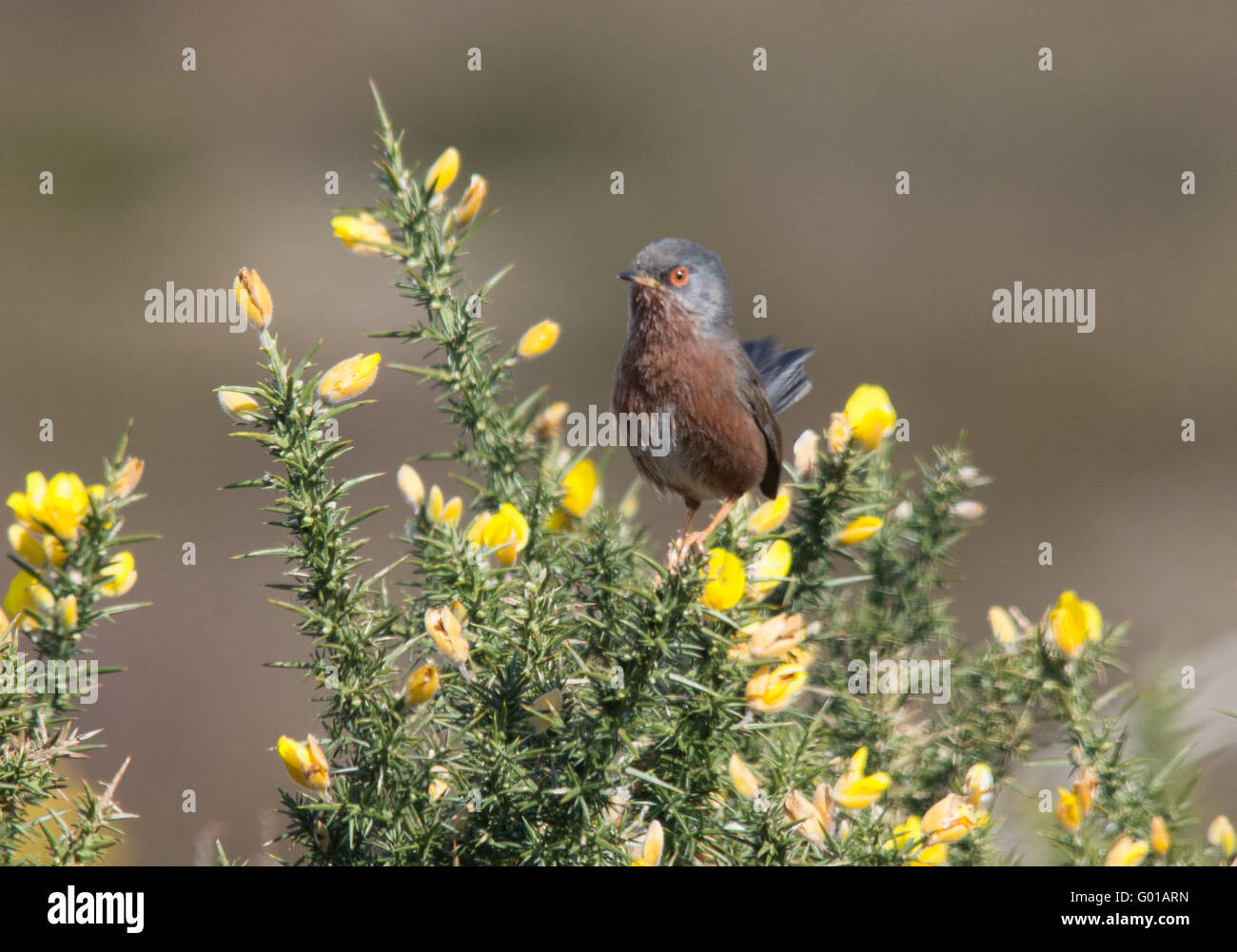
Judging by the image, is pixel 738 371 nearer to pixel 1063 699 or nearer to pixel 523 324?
pixel 1063 699

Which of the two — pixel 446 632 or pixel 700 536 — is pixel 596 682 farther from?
pixel 700 536

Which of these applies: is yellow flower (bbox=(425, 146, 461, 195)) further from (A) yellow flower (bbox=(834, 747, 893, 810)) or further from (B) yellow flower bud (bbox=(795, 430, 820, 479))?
(A) yellow flower (bbox=(834, 747, 893, 810))

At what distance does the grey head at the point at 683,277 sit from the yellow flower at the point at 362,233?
5.31 ft

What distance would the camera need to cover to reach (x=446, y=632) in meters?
2.18

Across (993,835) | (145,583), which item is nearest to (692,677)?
(993,835)

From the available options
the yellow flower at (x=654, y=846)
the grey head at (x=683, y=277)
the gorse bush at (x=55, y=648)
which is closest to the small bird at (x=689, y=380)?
the grey head at (x=683, y=277)

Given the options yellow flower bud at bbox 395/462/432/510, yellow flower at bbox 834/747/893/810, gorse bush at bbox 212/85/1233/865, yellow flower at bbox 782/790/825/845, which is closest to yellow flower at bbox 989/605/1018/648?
gorse bush at bbox 212/85/1233/865

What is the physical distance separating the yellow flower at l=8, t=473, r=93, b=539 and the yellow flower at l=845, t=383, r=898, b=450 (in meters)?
1.73

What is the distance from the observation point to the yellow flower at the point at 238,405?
2203 millimetres

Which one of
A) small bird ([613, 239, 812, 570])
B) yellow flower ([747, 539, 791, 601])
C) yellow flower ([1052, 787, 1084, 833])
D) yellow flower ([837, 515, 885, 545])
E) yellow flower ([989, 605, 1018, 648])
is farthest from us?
small bird ([613, 239, 812, 570])

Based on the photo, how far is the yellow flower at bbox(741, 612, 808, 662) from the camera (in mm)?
2291

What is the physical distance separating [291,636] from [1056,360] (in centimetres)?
761

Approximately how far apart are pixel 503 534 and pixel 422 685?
1.49 ft

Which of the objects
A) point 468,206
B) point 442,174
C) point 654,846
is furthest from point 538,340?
point 654,846
